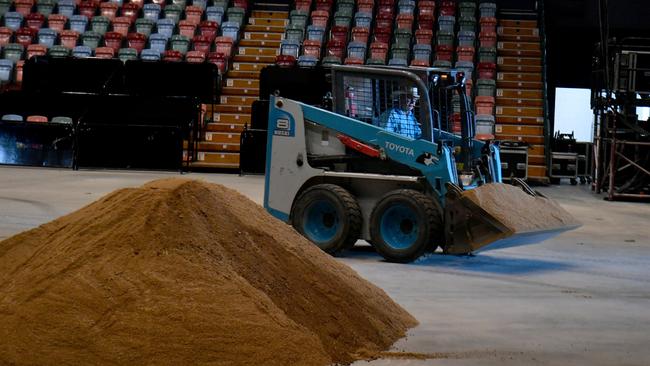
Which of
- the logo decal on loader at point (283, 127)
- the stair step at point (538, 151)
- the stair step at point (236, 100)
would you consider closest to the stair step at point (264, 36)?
the stair step at point (236, 100)

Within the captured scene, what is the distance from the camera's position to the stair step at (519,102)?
24.9 m

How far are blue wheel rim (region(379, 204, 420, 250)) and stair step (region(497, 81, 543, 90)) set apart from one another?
16.4 m

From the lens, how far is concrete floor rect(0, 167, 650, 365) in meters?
5.95

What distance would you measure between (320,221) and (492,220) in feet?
6.23

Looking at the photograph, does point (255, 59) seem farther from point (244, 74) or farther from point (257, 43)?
point (257, 43)

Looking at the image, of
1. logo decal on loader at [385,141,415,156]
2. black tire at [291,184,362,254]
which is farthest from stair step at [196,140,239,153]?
logo decal on loader at [385,141,415,156]

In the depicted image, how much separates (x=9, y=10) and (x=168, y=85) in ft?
23.9

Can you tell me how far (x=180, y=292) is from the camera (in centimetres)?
532

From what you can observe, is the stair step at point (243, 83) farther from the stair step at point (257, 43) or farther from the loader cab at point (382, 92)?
the loader cab at point (382, 92)

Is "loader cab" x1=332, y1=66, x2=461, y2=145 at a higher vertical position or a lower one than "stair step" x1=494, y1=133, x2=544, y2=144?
lower

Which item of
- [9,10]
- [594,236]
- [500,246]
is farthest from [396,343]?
[9,10]

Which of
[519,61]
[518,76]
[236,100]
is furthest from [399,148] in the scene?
[519,61]

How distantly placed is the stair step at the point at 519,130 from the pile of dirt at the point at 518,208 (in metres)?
14.2

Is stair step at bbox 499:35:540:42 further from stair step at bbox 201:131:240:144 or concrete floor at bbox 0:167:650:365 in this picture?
concrete floor at bbox 0:167:650:365
